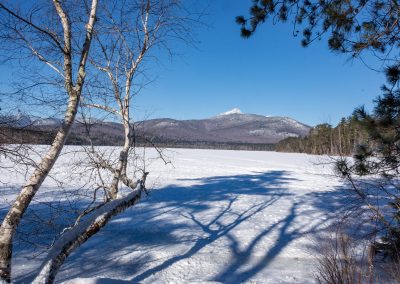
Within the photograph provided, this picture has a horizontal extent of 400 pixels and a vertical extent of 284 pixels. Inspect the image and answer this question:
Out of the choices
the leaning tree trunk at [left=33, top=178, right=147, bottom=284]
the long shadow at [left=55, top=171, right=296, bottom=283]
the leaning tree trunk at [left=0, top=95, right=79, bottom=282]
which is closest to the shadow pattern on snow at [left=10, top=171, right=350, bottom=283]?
the long shadow at [left=55, top=171, right=296, bottom=283]

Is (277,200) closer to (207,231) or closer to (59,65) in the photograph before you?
(207,231)

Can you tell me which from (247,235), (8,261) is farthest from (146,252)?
(8,261)

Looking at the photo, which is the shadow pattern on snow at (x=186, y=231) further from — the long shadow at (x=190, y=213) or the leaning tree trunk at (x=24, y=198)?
the leaning tree trunk at (x=24, y=198)

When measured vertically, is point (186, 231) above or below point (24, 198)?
below

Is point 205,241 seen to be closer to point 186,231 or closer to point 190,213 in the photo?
point 186,231

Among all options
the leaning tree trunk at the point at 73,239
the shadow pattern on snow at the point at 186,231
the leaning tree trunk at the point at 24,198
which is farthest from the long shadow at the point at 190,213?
the leaning tree trunk at the point at 24,198

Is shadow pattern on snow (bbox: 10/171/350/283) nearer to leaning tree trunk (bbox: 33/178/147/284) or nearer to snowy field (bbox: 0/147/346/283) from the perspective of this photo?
snowy field (bbox: 0/147/346/283)

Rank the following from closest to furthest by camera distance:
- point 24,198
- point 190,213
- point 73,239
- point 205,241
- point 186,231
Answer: point 73,239 < point 24,198 < point 205,241 < point 186,231 < point 190,213

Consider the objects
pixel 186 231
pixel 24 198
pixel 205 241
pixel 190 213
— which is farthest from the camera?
pixel 190 213

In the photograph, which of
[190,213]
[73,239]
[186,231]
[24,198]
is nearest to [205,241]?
[186,231]

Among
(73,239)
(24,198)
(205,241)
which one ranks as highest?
(24,198)

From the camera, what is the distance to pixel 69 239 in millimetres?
2846

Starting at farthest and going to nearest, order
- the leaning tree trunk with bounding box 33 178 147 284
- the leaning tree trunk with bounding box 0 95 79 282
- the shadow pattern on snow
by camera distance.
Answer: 1. the shadow pattern on snow
2. the leaning tree trunk with bounding box 0 95 79 282
3. the leaning tree trunk with bounding box 33 178 147 284

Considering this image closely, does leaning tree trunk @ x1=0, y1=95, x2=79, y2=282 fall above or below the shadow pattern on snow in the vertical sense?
above
